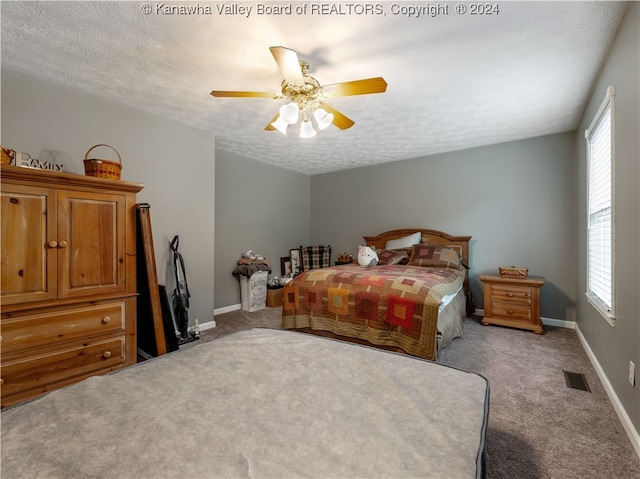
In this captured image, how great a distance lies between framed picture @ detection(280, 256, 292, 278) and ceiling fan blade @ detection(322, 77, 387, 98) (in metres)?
3.75

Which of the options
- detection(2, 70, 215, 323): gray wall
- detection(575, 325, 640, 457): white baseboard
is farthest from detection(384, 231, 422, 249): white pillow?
detection(2, 70, 215, 323): gray wall

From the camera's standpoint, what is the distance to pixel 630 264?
66.6 inches

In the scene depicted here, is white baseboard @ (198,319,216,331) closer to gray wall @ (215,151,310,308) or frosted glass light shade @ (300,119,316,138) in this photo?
gray wall @ (215,151,310,308)

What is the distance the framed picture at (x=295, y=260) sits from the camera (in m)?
5.68

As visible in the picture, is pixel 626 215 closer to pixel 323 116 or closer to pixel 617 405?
pixel 617 405

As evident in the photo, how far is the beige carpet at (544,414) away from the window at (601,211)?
1.91 feet

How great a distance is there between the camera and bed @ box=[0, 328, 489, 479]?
695 mm

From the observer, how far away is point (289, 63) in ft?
5.97

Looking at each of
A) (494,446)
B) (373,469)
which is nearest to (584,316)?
(494,446)

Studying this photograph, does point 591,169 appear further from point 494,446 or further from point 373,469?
point 373,469

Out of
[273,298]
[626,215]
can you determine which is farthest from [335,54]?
[273,298]

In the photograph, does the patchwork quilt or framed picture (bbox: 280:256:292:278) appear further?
framed picture (bbox: 280:256:292:278)

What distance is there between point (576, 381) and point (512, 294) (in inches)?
56.8

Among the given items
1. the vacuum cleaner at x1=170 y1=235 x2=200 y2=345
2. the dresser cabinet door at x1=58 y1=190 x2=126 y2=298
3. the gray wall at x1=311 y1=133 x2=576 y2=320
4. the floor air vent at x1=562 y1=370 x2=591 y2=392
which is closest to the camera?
the dresser cabinet door at x1=58 y1=190 x2=126 y2=298
